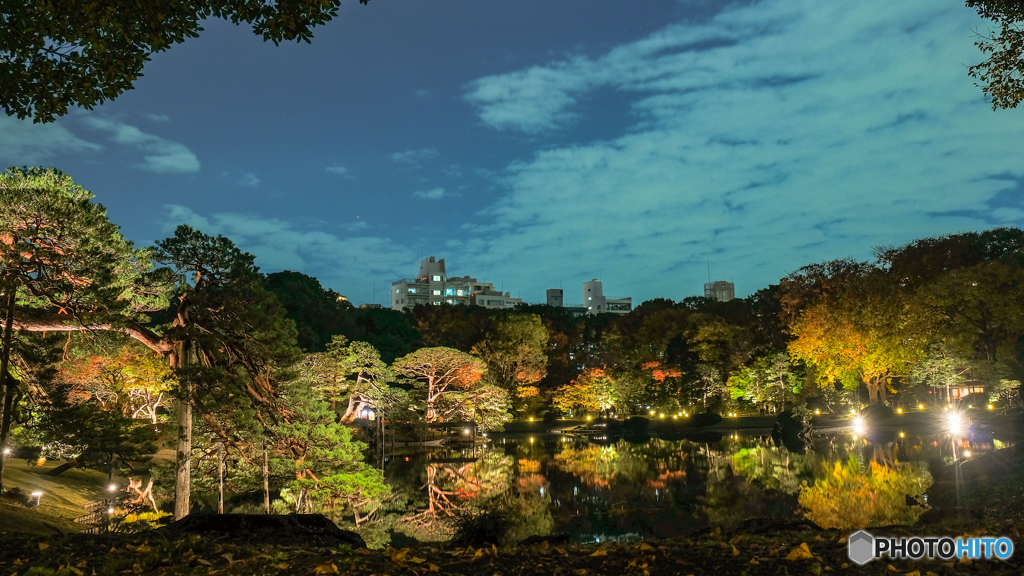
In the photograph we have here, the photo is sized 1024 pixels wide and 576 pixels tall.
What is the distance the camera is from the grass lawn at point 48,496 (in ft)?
34.9

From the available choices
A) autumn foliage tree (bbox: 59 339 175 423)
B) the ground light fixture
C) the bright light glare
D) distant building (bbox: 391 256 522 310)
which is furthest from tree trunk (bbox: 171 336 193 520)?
distant building (bbox: 391 256 522 310)

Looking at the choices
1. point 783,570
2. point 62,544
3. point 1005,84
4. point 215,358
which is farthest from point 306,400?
point 1005,84

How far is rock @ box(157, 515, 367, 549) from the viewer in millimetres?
5703

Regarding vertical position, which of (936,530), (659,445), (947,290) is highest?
(947,290)

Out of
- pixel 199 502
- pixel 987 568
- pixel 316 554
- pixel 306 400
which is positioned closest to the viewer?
pixel 987 568

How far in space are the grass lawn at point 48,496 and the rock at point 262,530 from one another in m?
4.87

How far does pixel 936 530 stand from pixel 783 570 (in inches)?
96.8

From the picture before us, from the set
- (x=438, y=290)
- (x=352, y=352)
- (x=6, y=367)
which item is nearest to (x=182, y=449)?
(x=6, y=367)

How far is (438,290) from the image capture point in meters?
103

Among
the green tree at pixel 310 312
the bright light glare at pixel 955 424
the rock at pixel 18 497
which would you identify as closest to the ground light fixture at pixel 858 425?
the bright light glare at pixel 955 424

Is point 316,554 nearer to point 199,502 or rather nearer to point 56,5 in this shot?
point 56,5

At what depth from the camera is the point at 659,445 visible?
29078 mm

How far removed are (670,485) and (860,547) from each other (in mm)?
12735

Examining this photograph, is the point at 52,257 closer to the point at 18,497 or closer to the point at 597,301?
the point at 18,497
